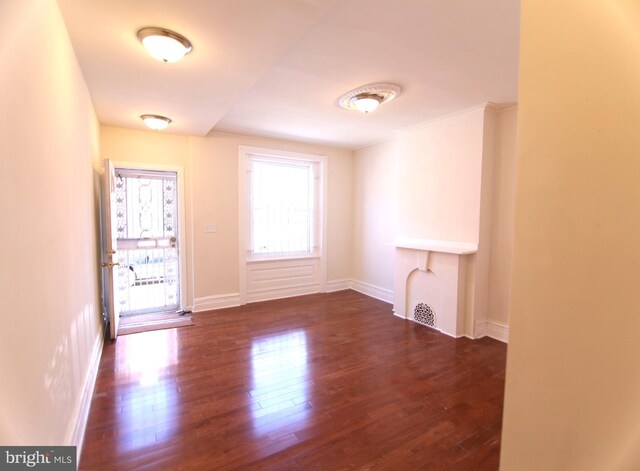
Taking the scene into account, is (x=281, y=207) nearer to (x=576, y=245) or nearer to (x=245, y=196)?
(x=245, y=196)

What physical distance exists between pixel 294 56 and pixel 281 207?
3114 mm

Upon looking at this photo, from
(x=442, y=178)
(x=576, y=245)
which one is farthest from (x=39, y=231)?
(x=442, y=178)

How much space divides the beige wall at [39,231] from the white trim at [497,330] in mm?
3957

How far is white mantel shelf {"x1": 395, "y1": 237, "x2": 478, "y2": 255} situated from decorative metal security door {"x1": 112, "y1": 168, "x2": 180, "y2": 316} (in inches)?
129

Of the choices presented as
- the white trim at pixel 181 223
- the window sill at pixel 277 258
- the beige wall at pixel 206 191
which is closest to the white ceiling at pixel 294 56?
the beige wall at pixel 206 191

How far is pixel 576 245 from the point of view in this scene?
669mm

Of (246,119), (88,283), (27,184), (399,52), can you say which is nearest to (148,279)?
(88,283)

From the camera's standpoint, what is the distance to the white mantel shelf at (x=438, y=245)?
11.7ft

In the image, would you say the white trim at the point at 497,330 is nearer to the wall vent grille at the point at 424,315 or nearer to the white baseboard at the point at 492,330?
the white baseboard at the point at 492,330

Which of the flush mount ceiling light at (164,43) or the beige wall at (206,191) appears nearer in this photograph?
the flush mount ceiling light at (164,43)

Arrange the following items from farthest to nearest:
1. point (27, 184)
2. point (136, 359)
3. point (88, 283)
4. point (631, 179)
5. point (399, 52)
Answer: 1. point (136, 359)
2. point (88, 283)
3. point (399, 52)
4. point (27, 184)
5. point (631, 179)

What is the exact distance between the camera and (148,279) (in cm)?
499

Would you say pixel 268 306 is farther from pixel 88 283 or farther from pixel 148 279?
pixel 88 283

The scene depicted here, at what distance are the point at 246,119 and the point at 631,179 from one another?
4.04m
